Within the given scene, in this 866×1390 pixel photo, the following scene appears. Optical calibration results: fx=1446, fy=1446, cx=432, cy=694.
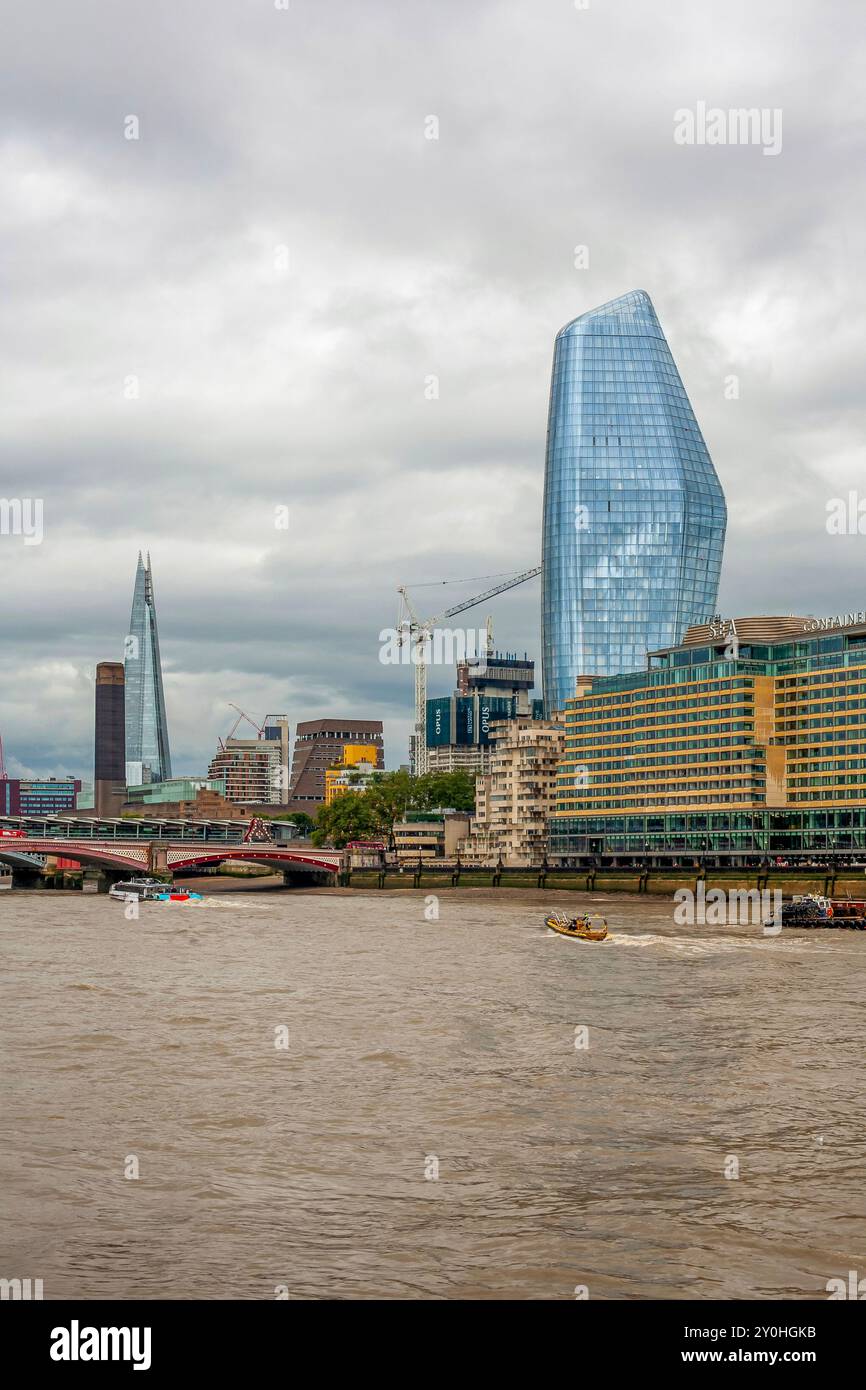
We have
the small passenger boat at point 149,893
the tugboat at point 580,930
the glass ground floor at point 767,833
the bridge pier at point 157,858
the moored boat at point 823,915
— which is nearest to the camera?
the tugboat at point 580,930

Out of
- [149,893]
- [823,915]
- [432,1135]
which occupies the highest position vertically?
[432,1135]

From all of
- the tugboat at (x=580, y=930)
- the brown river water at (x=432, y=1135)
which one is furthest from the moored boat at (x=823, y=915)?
the brown river water at (x=432, y=1135)

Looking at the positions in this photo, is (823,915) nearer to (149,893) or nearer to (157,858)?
(149,893)

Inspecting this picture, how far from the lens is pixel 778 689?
184 meters

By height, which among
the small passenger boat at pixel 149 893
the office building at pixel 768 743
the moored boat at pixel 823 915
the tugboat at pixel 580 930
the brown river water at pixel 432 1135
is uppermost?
the office building at pixel 768 743

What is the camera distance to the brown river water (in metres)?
22.0

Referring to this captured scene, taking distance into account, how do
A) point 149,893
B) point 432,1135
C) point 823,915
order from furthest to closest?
point 149,893, point 823,915, point 432,1135

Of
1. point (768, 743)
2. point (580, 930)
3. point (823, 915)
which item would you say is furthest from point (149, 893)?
point (768, 743)

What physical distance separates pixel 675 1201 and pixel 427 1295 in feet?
22.5

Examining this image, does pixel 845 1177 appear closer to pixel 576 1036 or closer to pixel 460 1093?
pixel 460 1093

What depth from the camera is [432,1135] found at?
31297 mm

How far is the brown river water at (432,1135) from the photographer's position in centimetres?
2203

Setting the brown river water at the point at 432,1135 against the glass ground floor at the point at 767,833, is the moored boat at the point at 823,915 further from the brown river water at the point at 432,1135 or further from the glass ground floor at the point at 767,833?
the glass ground floor at the point at 767,833
